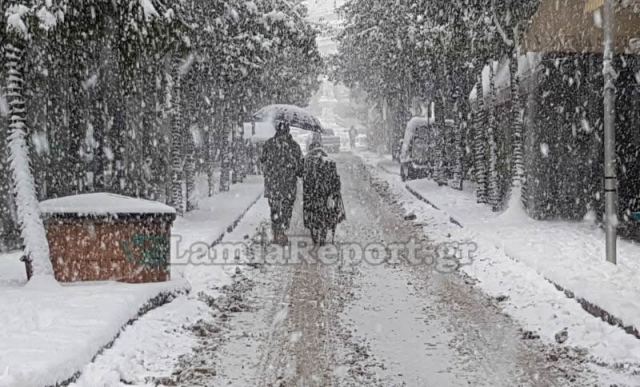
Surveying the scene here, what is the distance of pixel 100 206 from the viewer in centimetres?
870

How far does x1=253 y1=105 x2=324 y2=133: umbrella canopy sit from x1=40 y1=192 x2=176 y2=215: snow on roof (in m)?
16.3

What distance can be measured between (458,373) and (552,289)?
3.27 m

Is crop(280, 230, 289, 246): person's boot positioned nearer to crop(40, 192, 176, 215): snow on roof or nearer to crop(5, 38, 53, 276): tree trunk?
crop(40, 192, 176, 215): snow on roof

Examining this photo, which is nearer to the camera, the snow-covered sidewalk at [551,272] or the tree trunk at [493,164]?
the snow-covered sidewalk at [551,272]

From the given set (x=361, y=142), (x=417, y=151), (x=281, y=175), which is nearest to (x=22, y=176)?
(x=281, y=175)

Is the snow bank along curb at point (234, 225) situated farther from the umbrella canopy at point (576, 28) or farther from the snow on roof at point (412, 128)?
the snow on roof at point (412, 128)

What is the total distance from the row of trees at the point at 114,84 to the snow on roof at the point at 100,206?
11.6 inches

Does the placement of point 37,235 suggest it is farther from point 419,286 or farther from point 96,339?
point 419,286

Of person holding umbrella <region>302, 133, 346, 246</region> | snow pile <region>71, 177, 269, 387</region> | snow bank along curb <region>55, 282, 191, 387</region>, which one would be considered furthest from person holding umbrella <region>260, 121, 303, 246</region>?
snow bank along curb <region>55, 282, 191, 387</region>

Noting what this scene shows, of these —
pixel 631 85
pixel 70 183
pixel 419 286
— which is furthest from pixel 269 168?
pixel 631 85

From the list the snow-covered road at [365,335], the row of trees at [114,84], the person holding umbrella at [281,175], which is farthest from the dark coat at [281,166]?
the snow-covered road at [365,335]

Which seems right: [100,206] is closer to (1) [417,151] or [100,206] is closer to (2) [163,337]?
(2) [163,337]

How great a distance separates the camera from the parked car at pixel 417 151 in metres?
30.4

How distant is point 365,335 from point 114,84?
32.3ft
